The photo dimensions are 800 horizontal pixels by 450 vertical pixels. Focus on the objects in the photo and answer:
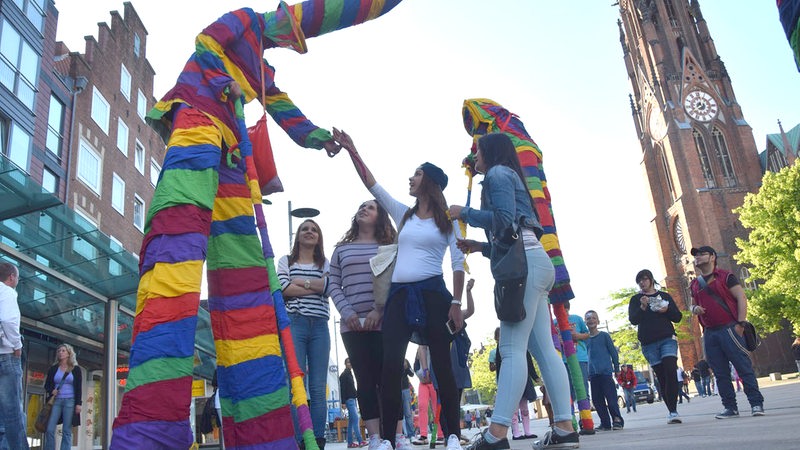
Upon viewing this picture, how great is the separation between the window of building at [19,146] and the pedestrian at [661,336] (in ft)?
58.4

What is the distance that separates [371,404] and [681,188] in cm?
5794

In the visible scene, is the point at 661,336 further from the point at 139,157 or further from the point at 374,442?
the point at 139,157

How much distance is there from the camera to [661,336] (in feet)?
24.3

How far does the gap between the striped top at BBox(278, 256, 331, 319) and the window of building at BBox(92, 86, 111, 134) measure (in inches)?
897

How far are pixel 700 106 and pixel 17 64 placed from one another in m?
56.8

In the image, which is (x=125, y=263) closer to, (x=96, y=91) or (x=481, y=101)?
(x=481, y=101)

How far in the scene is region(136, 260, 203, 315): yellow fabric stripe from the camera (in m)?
2.52

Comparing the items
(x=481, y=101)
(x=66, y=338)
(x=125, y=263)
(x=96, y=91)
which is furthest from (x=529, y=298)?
(x=96, y=91)

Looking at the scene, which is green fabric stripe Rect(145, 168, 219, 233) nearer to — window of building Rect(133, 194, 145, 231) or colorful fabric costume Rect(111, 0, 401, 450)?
colorful fabric costume Rect(111, 0, 401, 450)

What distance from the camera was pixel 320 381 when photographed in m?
5.30

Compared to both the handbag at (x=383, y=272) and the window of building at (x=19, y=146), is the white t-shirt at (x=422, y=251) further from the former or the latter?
the window of building at (x=19, y=146)

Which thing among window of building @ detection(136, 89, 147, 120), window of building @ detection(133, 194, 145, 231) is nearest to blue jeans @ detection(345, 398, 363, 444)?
window of building @ detection(133, 194, 145, 231)

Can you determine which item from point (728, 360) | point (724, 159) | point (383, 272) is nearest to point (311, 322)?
point (383, 272)

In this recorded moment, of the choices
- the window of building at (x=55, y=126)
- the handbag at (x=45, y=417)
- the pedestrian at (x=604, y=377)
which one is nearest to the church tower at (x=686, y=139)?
the window of building at (x=55, y=126)
